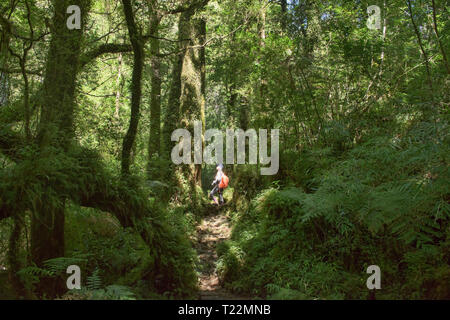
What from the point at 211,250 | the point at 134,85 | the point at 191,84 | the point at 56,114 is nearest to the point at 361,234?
the point at 211,250

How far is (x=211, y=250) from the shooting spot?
28.6ft

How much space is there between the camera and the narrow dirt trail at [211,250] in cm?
620

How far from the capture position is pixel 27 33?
6.68 meters

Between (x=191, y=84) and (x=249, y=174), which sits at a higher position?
(x=191, y=84)

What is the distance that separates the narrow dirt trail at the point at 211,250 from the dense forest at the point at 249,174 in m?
0.07

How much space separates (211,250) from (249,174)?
306 centimetres

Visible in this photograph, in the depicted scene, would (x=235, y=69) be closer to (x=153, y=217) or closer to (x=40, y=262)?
(x=153, y=217)

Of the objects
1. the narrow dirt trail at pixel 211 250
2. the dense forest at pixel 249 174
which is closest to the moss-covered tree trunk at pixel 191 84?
the dense forest at pixel 249 174

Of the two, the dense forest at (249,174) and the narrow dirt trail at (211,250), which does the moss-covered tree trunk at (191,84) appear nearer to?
the dense forest at (249,174)

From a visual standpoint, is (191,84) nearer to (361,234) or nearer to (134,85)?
(134,85)

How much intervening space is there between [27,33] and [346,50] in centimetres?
734

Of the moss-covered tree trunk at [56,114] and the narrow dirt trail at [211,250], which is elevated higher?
the moss-covered tree trunk at [56,114]
